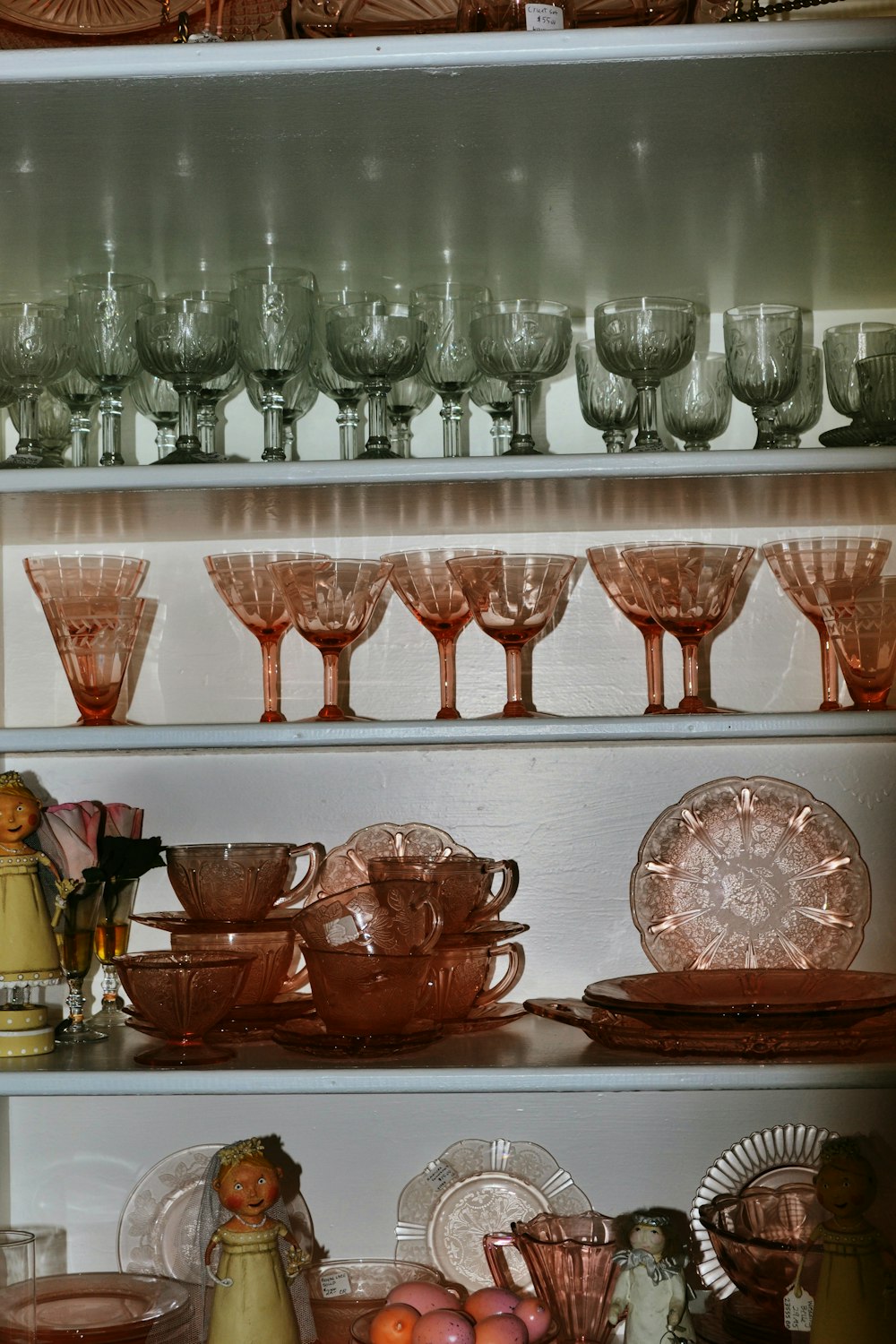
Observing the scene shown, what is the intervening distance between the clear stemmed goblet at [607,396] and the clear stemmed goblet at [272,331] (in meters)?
0.29

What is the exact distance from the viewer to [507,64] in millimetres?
1130

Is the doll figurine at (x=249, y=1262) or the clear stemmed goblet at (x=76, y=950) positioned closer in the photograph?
the doll figurine at (x=249, y=1262)

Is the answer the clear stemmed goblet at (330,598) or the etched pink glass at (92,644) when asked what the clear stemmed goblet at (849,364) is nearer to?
the clear stemmed goblet at (330,598)

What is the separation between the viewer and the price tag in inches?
49.1

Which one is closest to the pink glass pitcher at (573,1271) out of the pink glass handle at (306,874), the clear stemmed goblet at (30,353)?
the pink glass handle at (306,874)

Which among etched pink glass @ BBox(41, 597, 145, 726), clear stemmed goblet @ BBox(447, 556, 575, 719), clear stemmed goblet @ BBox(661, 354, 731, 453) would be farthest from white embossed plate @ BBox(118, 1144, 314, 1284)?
clear stemmed goblet @ BBox(661, 354, 731, 453)

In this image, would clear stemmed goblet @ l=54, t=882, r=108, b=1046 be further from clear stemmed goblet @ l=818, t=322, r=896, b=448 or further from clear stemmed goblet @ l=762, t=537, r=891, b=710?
clear stemmed goblet @ l=818, t=322, r=896, b=448

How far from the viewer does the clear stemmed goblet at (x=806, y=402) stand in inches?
56.6

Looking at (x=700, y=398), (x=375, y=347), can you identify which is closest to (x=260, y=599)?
(x=375, y=347)

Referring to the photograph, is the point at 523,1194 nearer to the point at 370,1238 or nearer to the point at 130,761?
the point at 370,1238

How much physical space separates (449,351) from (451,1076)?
736 millimetres

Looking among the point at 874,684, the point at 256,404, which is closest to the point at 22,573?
the point at 256,404

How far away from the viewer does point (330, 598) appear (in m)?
1.42

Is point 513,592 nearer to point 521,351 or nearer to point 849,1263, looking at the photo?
point 521,351
